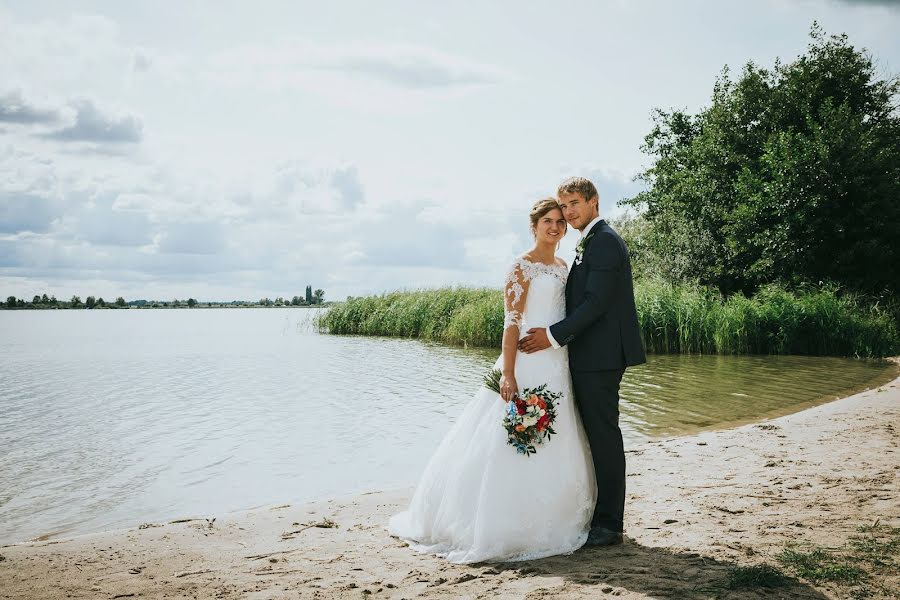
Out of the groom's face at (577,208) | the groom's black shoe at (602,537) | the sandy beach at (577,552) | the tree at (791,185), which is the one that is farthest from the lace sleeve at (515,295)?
the tree at (791,185)

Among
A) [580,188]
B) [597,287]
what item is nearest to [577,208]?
[580,188]

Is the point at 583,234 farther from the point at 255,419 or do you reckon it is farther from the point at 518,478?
the point at 255,419

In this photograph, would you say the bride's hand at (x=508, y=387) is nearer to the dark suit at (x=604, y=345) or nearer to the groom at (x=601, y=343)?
the groom at (x=601, y=343)

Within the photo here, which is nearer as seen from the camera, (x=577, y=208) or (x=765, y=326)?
(x=577, y=208)

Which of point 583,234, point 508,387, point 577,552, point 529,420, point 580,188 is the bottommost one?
point 577,552

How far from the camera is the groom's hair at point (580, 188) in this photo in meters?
4.71

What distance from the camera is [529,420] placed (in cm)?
452

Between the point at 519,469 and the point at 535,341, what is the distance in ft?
2.93

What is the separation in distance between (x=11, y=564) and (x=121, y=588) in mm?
1238

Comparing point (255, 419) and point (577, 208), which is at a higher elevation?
point (577, 208)

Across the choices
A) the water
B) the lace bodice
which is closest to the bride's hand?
the lace bodice

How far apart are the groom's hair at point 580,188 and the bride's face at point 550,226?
0.54ft

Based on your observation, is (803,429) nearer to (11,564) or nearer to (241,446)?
(241,446)

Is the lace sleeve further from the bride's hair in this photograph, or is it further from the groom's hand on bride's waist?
the bride's hair
